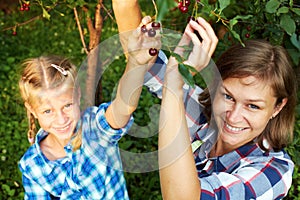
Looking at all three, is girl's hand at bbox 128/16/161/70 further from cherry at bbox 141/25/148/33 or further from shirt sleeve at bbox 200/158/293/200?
shirt sleeve at bbox 200/158/293/200

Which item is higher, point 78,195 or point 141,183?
point 78,195

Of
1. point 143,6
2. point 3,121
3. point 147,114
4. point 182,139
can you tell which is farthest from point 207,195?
point 143,6

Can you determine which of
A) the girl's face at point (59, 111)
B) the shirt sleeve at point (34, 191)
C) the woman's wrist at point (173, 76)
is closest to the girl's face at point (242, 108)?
the woman's wrist at point (173, 76)

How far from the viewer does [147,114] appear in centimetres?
383

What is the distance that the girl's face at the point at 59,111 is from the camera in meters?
2.11

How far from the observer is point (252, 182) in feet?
5.67

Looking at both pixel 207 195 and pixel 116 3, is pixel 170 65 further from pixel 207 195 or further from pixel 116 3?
pixel 207 195

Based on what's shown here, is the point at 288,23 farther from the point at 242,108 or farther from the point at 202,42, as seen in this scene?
the point at 202,42

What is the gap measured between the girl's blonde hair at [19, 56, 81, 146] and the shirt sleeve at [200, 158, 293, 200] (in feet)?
2.30

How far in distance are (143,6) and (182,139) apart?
14.5ft

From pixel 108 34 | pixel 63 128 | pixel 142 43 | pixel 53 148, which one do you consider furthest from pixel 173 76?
pixel 108 34

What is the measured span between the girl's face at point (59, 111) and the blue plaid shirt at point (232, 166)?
33cm

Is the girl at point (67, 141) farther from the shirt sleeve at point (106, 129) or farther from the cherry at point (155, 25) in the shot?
the cherry at point (155, 25)

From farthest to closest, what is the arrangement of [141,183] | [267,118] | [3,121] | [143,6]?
[143,6] → [3,121] → [141,183] → [267,118]
